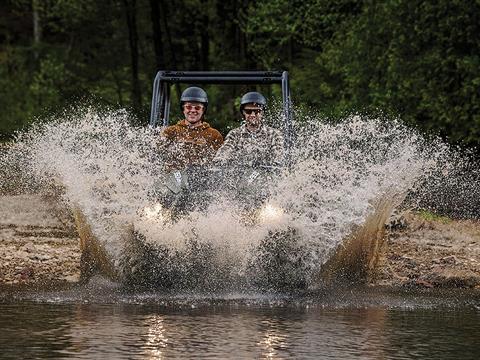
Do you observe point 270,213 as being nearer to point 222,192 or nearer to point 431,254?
point 222,192

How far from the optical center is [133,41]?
46.3 meters

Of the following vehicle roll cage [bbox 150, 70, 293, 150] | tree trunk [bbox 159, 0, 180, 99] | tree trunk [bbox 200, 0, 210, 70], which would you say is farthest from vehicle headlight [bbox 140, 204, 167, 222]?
tree trunk [bbox 200, 0, 210, 70]

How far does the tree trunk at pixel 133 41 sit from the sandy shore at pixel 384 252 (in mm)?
18879

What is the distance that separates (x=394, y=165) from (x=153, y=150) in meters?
2.44

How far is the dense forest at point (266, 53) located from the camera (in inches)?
1131

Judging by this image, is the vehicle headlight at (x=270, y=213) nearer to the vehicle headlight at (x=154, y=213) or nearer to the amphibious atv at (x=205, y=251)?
the amphibious atv at (x=205, y=251)

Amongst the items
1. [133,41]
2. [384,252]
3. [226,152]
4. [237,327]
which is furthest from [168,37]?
[237,327]

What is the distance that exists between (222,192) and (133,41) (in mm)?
32200

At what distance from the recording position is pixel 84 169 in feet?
50.2

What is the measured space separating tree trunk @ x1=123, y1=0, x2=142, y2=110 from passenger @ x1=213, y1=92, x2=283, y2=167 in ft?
86.5

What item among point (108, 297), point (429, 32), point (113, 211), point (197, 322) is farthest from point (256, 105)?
point (429, 32)

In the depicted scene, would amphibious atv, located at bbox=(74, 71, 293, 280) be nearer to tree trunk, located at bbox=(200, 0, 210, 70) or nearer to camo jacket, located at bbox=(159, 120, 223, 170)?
camo jacket, located at bbox=(159, 120, 223, 170)

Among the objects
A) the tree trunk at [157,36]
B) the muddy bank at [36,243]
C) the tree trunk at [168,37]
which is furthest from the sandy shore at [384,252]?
the tree trunk at [168,37]

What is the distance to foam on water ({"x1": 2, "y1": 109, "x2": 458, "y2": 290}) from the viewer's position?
14078 millimetres
